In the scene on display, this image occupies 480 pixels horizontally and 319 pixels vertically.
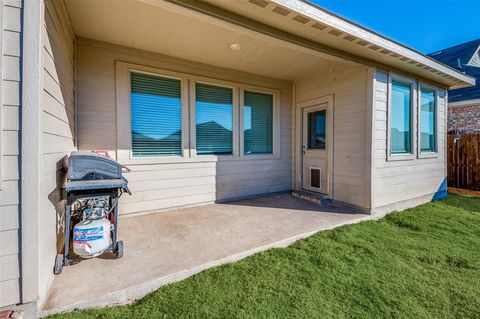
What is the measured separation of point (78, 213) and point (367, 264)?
2.87 m

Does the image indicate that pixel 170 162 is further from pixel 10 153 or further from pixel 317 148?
→ pixel 317 148

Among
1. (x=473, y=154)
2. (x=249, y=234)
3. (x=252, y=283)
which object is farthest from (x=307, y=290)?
(x=473, y=154)

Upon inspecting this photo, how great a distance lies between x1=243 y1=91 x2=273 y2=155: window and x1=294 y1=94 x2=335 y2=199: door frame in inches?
24.1

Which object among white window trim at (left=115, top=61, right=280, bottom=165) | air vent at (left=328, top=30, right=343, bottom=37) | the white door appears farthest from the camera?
the white door

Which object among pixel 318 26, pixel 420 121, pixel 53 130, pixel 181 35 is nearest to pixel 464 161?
pixel 420 121

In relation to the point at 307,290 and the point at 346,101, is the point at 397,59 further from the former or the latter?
the point at 307,290

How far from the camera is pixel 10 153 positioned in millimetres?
1466

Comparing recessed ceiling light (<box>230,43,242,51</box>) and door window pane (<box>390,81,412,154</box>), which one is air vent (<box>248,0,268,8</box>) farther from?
door window pane (<box>390,81,412,154</box>)

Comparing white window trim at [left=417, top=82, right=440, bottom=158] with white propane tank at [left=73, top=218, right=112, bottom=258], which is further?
white window trim at [left=417, top=82, right=440, bottom=158]

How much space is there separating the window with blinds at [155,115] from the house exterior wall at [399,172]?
3257mm

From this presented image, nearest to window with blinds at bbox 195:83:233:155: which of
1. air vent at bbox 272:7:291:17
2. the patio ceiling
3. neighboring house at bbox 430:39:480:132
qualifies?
the patio ceiling

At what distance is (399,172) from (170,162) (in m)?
4.07

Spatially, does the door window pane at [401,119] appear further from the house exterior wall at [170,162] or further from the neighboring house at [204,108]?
the house exterior wall at [170,162]

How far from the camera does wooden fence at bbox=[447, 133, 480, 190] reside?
565 centimetres
